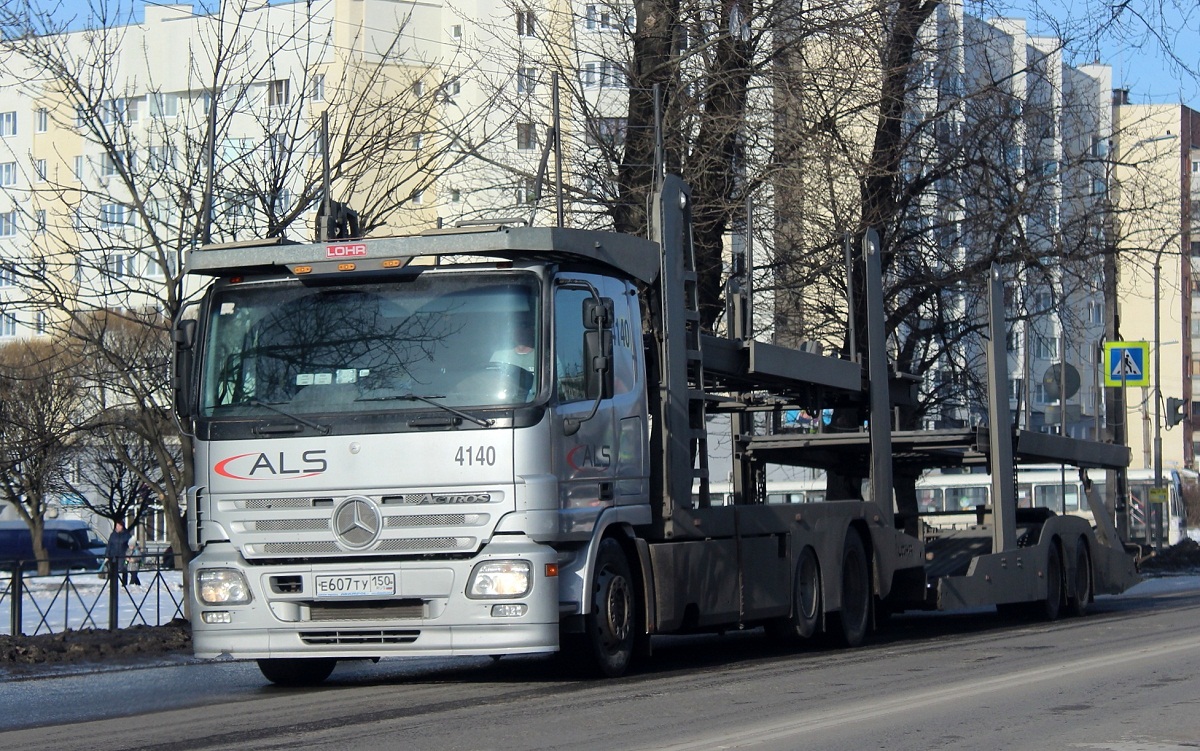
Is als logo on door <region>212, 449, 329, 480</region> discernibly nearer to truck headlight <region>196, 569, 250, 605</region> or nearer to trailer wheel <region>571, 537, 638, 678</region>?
truck headlight <region>196, 569, 250, 605</region>

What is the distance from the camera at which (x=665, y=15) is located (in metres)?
19.0

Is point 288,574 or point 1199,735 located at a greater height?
point 288,574

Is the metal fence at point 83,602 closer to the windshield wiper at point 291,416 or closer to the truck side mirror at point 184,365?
the truck side mirror at point 184,365

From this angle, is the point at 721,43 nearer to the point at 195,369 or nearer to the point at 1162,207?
the point at 1162,207

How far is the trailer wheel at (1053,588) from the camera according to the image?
17.0m

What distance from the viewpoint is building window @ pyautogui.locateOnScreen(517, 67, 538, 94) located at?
19.2 m

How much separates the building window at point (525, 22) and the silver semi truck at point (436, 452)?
357 inches

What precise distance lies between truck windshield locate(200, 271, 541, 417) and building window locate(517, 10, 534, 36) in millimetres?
10158

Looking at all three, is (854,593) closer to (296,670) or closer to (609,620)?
(609,620)

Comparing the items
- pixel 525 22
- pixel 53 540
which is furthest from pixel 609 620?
pixel 53 540

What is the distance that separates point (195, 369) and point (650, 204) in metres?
3.60

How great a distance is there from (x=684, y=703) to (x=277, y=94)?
9.89 meters

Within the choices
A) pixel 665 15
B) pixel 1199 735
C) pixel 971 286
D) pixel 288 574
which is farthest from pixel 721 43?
pixel 1199 735

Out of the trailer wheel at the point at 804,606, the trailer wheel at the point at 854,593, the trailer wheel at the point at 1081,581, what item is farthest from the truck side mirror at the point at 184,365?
the trailer wheel at the point at 1081,581
